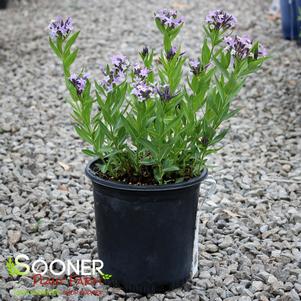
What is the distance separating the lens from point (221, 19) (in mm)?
2225

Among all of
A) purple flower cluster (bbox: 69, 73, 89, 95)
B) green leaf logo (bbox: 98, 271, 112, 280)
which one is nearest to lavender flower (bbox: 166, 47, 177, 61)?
purple flower cluster (bbox: 69, 73, 89, 95)

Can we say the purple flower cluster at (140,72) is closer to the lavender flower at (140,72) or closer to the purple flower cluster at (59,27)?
the lavender flower at (140,72)

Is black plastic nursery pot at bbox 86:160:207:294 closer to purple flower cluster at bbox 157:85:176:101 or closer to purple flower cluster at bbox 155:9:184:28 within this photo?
purple flower cluster at bbox 157:85:176:101

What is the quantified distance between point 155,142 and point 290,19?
473cm

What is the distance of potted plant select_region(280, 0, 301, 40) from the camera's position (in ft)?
20.9

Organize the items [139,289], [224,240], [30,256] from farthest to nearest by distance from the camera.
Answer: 1. [224,240]
2. [30,256]
3. [139,289]

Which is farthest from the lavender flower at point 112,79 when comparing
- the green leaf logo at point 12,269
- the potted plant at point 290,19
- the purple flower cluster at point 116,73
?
the potted plant at point 290,19

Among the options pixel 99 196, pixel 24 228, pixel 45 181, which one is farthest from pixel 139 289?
pixel 45 181

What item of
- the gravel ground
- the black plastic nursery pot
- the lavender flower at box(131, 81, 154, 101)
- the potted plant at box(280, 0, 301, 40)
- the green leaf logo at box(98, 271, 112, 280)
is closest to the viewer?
the lavender flower at box(131, 81, 154, 101)

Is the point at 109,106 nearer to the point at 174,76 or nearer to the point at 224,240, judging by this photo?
the point at 174,76

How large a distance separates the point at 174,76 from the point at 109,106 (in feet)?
0.92

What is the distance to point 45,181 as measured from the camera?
3.41m

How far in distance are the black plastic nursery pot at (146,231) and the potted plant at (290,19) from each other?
451cm

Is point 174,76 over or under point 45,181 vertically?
over
